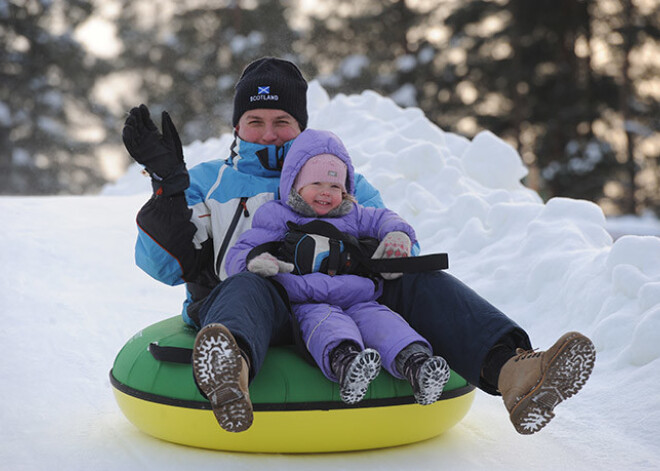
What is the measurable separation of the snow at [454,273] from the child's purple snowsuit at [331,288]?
36 cm

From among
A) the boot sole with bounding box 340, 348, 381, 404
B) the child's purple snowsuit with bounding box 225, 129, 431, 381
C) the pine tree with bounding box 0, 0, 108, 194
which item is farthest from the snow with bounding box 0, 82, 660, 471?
the pine tree with bounding box 0, 0, 108, 194

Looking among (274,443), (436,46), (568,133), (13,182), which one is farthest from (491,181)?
(13,182)

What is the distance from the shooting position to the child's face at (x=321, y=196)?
249 centimetres

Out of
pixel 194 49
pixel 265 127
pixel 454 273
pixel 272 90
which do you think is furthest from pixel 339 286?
pixel 194 49

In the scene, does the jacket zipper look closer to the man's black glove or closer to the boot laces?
the man's black glove

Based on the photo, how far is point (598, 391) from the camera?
2.87 m

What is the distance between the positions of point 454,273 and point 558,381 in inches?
109

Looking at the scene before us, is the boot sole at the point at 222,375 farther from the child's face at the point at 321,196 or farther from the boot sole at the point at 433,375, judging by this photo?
the child's face at the point at 321,196

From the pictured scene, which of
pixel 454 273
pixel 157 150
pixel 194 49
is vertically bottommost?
pixel 454 273

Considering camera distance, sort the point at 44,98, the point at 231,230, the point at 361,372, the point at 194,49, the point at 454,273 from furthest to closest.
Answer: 1. the point at 194,49
2. the point at 44,98
3. the point at 454,273
4. the point at 231,230
5. the point at 361,372

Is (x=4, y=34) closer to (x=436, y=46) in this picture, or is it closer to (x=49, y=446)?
(x=436, y=46)

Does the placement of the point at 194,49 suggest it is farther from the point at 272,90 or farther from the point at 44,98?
the point at 272,90

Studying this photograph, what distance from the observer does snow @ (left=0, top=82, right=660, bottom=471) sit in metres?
2.21

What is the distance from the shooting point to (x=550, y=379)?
1.85 metres
